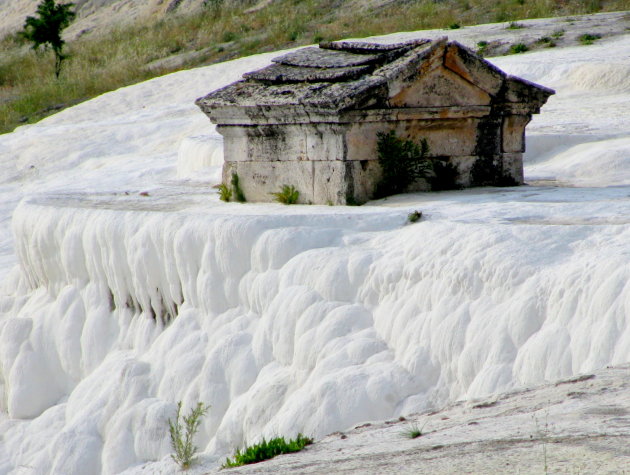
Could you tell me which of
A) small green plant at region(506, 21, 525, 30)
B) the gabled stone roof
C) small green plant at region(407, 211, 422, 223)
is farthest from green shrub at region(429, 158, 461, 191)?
small green plant at region(506, 21, 525, 30)

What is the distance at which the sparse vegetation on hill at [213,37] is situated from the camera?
924 inches

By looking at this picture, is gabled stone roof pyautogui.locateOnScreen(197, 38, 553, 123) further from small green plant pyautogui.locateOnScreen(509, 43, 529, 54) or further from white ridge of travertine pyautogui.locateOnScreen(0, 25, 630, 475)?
small green plant pyautogui.locateOnScreen(509, 43, 529, 54)

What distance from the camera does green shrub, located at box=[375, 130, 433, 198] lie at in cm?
853

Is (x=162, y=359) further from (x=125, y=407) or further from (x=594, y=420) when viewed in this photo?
(x=594, y=420)

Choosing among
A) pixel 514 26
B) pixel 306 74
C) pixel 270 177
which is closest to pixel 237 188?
pixel 270 177

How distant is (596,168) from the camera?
387 inches

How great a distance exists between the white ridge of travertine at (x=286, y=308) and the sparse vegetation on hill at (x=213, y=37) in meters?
13.7

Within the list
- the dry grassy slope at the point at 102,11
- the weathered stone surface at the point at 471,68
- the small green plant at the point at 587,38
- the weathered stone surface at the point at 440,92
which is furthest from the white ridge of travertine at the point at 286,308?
the dry grassy slope at the point at 102,11

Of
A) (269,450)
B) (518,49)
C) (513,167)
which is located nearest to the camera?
(269,450)

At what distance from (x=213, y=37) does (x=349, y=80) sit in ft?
67.3

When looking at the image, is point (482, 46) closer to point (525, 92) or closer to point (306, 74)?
point (525, 92)

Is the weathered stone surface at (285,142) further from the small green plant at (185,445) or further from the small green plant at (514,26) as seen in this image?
the small green plant at (514,26)

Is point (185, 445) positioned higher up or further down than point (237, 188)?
further down

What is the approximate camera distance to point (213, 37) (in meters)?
28.3
